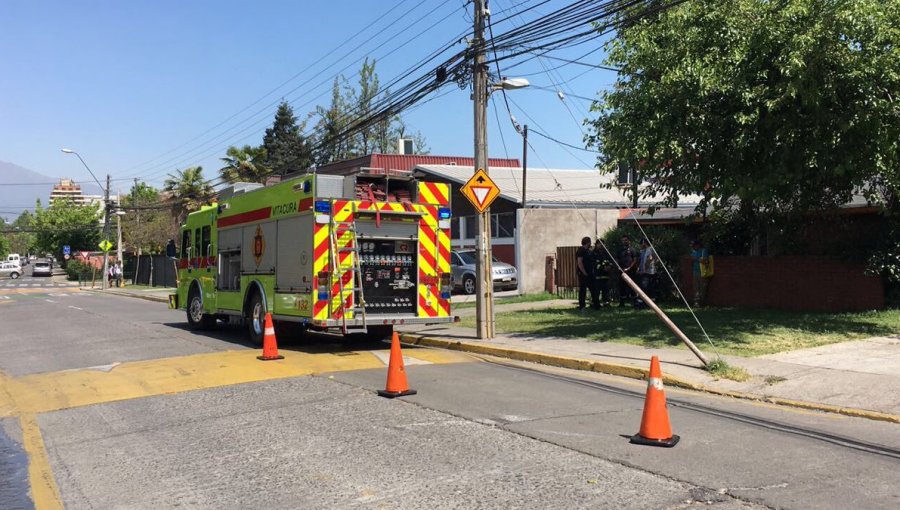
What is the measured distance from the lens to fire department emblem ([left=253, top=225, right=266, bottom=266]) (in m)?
13.5

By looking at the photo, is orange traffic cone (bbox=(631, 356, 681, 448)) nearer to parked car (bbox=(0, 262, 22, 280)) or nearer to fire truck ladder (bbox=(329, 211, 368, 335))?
fire truck ladder (bbox=(329, 211, 368, 335))

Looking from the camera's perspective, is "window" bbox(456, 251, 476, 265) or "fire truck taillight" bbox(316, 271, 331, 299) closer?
"fire truck taillight" bbox(316, 271, 331, 299)

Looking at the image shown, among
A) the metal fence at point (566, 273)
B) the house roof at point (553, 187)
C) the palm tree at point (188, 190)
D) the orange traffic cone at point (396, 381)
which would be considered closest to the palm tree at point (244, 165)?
the palm tree at point (188, 190)

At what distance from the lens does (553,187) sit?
3450cm

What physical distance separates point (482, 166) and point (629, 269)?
211 inches

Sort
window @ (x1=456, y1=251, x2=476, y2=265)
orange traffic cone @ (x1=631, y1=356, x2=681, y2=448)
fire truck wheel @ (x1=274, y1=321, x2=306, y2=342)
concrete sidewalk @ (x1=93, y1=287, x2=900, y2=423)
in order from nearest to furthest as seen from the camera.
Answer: orange traffic cone @ (x1=631, y1=356, x2=681, y2=448), concrete sidewalk @ (x1=93, y1=287, x2=900, y2=423), fire truck wheel @ (x1=274, y1=321, x2=306, y2=342), window @ (x1=456, y1=251, x2=476, y2=265)

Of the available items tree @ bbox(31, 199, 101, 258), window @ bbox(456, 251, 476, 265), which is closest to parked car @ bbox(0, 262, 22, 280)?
tree @ bbox(31, 199, 101, 258)

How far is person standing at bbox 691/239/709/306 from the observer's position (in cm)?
1638

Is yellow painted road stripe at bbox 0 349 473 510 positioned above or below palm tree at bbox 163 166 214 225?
below

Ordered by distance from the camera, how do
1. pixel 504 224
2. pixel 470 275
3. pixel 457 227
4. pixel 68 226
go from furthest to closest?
pixel 68 226, pixel 457 227, pixel 504 224, pixel 470 275

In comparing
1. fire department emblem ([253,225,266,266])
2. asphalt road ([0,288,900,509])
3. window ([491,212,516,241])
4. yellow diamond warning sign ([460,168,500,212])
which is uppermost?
window ([491,212,516,241])

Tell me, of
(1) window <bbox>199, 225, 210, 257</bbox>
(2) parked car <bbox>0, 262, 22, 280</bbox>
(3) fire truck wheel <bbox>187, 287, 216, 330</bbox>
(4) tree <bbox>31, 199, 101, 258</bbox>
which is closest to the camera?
(1) window <bbox>199, 225, 210, 257</bbox>

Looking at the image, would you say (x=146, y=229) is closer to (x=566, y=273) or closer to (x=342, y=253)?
(x=566, y=273)

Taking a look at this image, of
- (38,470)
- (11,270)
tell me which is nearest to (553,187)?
(38,470)
